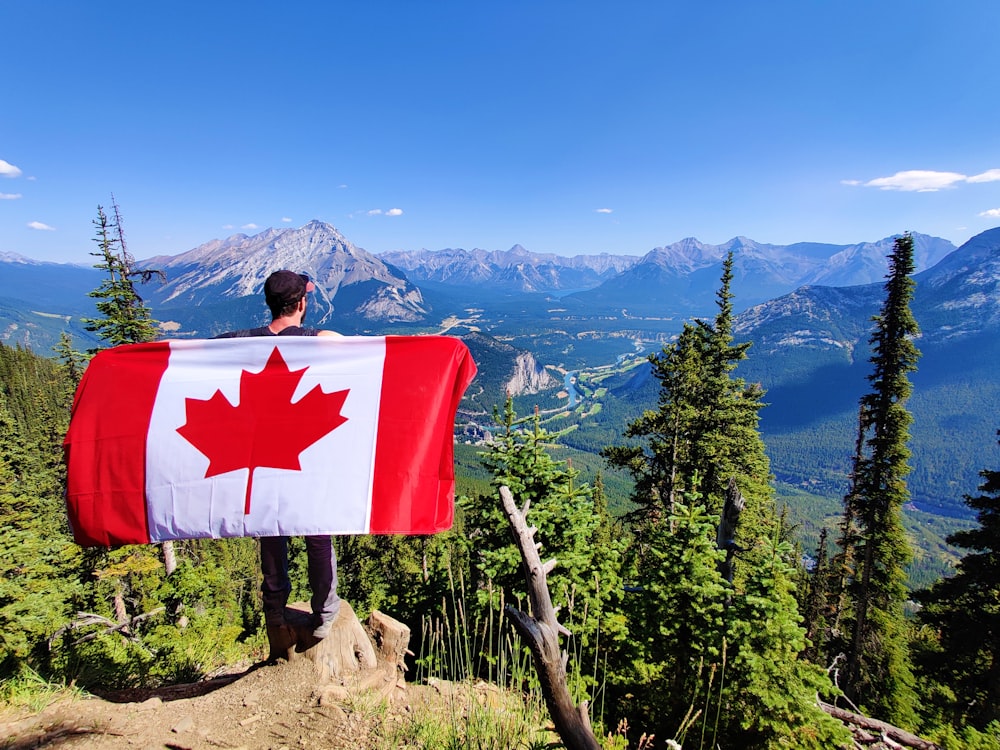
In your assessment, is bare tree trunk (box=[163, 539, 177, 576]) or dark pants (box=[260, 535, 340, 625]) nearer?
dark pants (box=[260, 535, 340, 625])

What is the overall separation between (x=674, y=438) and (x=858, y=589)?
11.3 m

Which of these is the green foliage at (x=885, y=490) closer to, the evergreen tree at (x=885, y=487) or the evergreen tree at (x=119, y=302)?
the evergreen tree at (x=885, y=487)

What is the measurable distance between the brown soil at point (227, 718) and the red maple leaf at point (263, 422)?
7.61 ft

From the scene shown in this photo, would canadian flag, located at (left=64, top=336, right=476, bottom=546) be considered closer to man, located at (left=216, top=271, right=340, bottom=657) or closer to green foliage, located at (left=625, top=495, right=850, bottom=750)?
man, located at (left=216, top=271, right=340, bottom=657)

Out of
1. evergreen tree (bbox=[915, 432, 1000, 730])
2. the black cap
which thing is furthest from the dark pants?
evergreen tree (bbox=[915, 432, 1000, 730])

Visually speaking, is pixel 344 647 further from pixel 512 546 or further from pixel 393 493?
pixel 512 546

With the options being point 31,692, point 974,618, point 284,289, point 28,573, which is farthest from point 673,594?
point 28,573

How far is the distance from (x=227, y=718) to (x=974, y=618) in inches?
816

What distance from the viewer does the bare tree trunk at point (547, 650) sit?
3217 mm

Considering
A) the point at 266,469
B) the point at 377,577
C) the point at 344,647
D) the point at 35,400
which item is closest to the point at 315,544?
the point at 266,469

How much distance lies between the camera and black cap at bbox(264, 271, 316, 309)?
182 inches

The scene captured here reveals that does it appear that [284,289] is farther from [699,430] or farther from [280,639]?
[699,430]

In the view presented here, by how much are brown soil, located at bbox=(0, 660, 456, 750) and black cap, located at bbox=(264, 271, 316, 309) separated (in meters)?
4.08

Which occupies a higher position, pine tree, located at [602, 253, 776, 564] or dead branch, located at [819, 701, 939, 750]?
pine tree, located at [602, 253, 776, 564]
